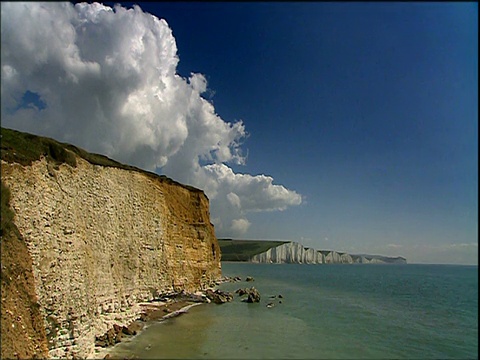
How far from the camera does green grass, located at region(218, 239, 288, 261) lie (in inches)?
5620

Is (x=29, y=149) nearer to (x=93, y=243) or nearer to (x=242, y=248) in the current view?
(x=93, y=243)

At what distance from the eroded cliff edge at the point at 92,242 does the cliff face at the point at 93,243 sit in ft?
0.12

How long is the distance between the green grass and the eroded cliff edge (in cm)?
11585

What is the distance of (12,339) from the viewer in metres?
8.57

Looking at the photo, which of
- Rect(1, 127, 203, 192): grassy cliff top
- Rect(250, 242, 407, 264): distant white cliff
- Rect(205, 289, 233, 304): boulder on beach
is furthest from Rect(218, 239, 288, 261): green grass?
Rect(1, 127, 203, 192): grassy cliff top

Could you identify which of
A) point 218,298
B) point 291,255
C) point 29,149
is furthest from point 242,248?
point 29,149

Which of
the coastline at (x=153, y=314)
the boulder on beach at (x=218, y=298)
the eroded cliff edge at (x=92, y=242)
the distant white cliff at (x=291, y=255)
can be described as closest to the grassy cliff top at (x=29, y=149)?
the eroded cliff edge at (x=92, y=242)

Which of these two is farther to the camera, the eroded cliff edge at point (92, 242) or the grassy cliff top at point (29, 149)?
the grassy cliff top at point (29, 149)

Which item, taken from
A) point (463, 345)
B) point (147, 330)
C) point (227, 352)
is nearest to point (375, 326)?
point (463, 345)

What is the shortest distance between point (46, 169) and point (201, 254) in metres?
20.3

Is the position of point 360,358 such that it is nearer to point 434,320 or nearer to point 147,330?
point 147,330

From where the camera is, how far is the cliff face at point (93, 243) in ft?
38.6

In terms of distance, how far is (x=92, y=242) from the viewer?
1638 cm

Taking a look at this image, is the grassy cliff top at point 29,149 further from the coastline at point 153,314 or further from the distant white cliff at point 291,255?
the distant white cliff at point 291,255
